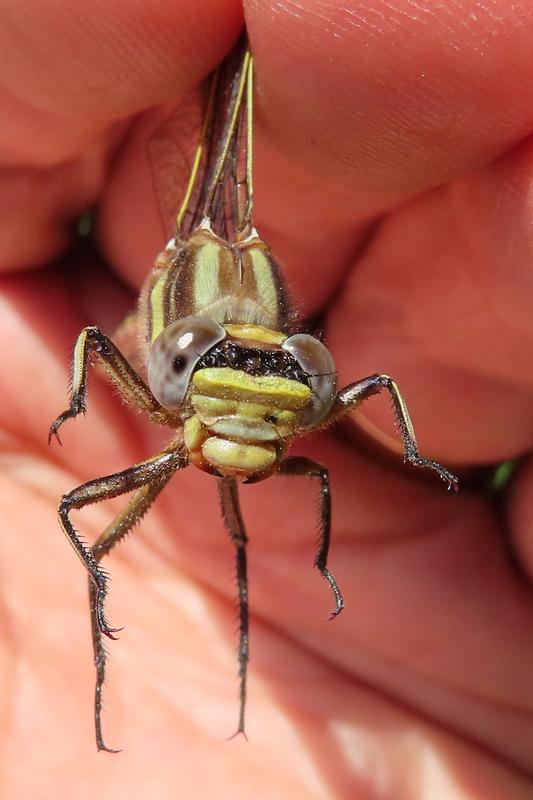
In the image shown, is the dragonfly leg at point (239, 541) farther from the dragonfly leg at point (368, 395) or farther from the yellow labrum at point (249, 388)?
the yellow labrum at point (249, 388)

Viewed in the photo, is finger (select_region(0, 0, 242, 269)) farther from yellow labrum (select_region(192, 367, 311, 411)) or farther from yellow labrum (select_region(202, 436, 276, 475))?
yellow labrum (select_region(202, 436, 276, 475))

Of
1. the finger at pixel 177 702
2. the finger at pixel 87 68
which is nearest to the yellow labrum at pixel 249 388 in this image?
the finger at pixel 87 68

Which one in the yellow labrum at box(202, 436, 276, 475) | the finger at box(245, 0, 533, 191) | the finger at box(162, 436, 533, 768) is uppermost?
the finger at box(245, 0, 533, 191)

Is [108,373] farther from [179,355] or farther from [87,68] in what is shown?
[87,68]

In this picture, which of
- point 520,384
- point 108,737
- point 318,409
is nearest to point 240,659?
point 108,737

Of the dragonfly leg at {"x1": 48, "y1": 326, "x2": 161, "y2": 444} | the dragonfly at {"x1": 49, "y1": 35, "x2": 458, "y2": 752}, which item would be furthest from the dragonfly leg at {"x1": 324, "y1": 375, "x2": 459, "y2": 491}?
the dragonfly leg at {"x1": 48, "y1": 326, "x2": 161, "y2": 444}

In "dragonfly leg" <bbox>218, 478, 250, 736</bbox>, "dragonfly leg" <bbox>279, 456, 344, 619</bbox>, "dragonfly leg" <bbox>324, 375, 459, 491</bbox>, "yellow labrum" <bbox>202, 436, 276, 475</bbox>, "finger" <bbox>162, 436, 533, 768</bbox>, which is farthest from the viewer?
"finger" <bbox>162, 436, 533, 768</bbox>

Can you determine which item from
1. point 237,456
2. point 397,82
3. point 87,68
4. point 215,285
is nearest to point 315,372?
point 237,456

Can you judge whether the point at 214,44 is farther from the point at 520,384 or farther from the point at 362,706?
the point at 362,706
